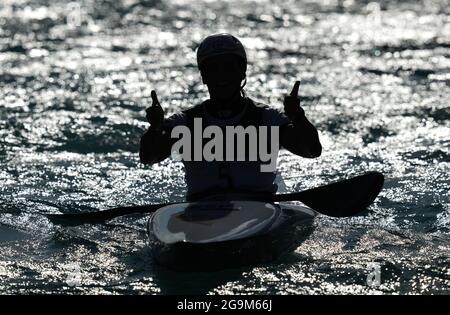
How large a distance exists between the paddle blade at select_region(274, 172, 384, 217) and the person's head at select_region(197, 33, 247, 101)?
2.98 feet

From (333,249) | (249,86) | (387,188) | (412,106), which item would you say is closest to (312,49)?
(249,86)

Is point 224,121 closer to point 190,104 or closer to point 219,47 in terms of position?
point 219,47

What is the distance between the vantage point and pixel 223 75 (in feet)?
23.0

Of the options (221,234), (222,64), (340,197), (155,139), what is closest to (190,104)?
(340,197)

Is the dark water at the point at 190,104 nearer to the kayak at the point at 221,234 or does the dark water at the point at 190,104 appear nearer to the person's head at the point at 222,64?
the kayak at the point at 221,234

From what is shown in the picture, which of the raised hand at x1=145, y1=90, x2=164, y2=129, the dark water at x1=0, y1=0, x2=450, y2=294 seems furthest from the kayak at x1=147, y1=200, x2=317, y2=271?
the raised hand at x1=145, y1=90, x2=164, y2=129

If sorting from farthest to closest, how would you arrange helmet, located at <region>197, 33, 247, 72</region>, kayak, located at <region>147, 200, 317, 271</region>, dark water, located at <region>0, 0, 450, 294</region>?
helmet, located at <region>197, 33, 247, 72</region>, dark water, located at <region>0, 0, 450, 294</region>, kayak, located at <region>147, 200, 317, 271</region>

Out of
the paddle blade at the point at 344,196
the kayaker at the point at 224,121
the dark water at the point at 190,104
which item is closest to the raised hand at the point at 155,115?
the kayaker at the point at 224,121

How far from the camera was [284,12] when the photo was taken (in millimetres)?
21406

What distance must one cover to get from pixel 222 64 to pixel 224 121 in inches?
16.8

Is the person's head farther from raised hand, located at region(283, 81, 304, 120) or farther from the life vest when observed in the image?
raised hand, located at region(283, 81, 304, 120)

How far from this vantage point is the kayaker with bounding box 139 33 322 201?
23.0ft
